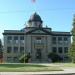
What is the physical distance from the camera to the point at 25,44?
95.9 m

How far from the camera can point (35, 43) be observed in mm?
96375

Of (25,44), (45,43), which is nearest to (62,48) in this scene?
(45,43)

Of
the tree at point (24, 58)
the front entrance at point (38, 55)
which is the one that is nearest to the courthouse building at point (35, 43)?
the front entrance at point (38, 55)

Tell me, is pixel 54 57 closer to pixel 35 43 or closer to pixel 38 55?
pixel 38 55

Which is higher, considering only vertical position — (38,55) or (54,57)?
(38,55)

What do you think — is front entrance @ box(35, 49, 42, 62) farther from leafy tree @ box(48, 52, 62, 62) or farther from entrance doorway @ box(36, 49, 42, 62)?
leafy tree @ box(48, 52, 62, 62)

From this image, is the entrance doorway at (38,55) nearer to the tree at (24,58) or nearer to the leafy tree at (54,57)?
the leafy tree at (54,57)

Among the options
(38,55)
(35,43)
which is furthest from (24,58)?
(35,43)

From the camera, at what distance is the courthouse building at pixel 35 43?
9506 centimetres

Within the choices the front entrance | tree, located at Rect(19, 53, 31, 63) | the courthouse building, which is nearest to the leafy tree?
the courthouse building

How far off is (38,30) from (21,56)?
39.0 feet

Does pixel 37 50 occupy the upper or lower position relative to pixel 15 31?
lower

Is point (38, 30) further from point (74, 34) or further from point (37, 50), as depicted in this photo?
point (74, 34)

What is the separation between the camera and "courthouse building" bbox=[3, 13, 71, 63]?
95062mm
